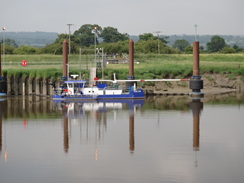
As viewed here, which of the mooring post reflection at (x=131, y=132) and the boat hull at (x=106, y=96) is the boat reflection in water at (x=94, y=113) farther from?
the boat hull at (x=106, y=96)

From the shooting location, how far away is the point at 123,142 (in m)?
38.7

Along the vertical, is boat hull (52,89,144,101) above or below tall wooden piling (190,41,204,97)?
below

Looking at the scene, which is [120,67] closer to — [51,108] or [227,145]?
[51,108]

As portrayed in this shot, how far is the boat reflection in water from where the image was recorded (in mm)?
41603

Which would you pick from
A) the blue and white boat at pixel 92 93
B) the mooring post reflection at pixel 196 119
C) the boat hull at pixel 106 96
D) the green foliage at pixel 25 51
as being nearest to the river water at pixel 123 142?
the mooring post reflection at pixel 196 119

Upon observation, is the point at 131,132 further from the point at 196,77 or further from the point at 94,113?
→ the point at 196,77

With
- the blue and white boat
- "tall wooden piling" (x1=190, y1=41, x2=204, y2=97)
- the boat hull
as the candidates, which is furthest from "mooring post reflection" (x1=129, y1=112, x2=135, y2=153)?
"tall wooden piling" (x1=190, y1=41, x2=204, y2=97)

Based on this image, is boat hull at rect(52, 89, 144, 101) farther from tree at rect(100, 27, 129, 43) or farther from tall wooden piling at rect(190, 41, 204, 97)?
tree at rect(100, 27, 129, 43)

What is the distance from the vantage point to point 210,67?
78.0 meters

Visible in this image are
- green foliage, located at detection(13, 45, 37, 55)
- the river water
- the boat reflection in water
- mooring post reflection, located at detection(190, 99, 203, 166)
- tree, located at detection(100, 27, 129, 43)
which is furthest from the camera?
tree, located at detection(100, 27, 129, 43)

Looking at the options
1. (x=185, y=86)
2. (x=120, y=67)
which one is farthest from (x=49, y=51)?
(x=185, y=86)

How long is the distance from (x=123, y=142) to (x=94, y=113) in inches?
580

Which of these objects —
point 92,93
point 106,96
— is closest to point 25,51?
point 92,93

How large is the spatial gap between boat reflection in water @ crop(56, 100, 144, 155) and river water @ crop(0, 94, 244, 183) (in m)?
0.06
